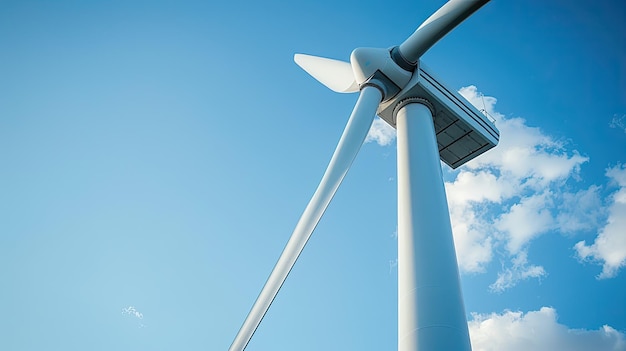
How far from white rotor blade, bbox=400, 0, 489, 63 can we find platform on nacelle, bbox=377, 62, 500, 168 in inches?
24.7

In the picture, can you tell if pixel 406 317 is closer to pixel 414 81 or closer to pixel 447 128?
pixel 414 81

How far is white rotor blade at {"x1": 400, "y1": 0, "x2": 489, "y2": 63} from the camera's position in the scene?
391 inches

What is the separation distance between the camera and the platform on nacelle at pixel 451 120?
463 inches

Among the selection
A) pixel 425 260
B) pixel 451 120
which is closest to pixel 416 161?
pixel 425 260

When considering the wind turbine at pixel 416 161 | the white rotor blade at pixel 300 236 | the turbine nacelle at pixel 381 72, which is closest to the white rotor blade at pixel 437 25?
the wind turbine at pixel 416 161

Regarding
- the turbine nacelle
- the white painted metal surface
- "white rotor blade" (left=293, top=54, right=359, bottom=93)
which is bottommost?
the white painted metal surface

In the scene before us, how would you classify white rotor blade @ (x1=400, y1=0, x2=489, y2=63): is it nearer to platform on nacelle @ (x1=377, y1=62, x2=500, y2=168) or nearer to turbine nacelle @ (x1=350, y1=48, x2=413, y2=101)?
turbine nacelle @ (x1=350, y1=48, x2=413, y2=101)

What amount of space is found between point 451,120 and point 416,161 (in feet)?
14.0

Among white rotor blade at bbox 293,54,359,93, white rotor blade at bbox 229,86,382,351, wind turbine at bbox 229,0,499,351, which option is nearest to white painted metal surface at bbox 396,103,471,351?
wind turbine at bbox 229,0,499,351

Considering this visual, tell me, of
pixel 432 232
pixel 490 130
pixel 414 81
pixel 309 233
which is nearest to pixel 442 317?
pixel 432 232

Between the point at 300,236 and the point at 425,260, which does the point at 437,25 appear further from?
the point at 300,236

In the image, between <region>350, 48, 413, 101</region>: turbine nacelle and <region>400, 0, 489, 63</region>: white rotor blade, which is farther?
<region>350, 48, 413, 101</region>: turbine nacelle

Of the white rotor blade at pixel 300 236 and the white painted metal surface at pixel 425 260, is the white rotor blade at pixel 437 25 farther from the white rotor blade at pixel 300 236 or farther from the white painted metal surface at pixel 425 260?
the white rotor blade at pixel 300 236

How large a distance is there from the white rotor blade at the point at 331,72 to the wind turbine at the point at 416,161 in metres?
0.04
